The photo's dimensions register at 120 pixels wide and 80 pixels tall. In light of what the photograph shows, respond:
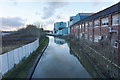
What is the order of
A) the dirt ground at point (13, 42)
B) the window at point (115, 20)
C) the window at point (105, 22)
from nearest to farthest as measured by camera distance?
the window at point (115, 20) → the window at point (105, 22) → the dirt ground at point (13, 42)

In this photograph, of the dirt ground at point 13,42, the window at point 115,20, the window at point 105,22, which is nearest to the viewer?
the window at point 115,20

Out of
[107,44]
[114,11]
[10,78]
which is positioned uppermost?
[114,11]

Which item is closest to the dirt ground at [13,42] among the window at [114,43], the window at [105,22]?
the window at [114,43]

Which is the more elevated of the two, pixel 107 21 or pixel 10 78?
pixel 107 21

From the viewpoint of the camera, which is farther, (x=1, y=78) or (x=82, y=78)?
(x=82, y=78)

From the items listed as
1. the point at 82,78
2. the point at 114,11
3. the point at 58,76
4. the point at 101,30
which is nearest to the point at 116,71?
the point at 82,78

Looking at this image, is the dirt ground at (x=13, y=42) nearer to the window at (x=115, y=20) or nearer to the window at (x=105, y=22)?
Result: the window at (x=105, y=22)

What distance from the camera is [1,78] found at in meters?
5.59

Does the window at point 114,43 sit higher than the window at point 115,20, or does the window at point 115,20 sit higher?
the window at point 115,20

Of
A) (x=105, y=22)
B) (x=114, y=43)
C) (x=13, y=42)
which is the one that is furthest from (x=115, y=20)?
(x=13, y=42)

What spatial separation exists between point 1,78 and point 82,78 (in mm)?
5013

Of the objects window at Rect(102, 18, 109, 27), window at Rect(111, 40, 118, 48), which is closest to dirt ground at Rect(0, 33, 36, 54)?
window at Rect(111, 40, 118, 48)

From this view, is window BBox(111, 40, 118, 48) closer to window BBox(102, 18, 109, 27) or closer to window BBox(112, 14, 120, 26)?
window BBox(112, 14, 120, 26)

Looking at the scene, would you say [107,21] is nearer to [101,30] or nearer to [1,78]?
[101,30]
